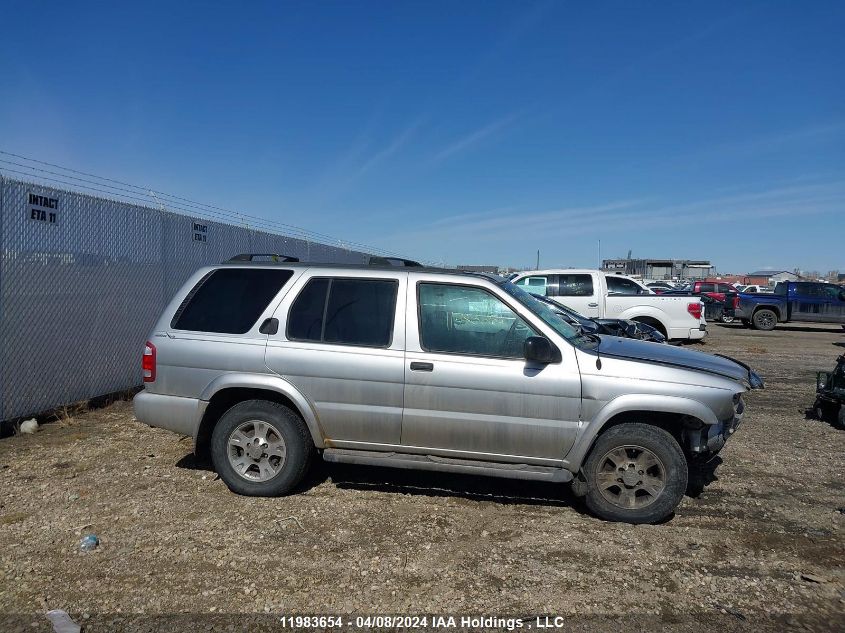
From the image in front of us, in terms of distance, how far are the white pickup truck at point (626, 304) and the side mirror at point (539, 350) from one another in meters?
9.77

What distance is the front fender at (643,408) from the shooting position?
426cm

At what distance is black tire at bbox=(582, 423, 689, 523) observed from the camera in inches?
170

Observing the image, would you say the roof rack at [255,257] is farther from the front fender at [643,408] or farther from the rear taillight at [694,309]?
the rear taillight at [694,309]

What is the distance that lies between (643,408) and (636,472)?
489 mm

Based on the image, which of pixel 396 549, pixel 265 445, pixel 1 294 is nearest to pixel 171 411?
pixel 265 445

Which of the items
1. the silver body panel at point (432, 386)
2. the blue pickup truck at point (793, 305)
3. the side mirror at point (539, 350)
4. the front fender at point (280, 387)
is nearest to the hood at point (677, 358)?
the silver body panel at point (432, 386)

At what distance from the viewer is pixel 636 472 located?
14.3 feet

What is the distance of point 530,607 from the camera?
3.37m

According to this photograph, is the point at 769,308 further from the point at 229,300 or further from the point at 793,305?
the point at 229,300

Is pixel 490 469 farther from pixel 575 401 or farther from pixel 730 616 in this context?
pixel 730 616

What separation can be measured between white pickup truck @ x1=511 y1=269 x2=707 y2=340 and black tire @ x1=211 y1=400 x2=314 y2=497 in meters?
9.99

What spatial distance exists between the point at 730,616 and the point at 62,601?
12.2ft

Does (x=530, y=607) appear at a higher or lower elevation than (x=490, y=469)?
lower

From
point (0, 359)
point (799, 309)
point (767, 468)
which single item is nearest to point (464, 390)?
point (767, 468)
